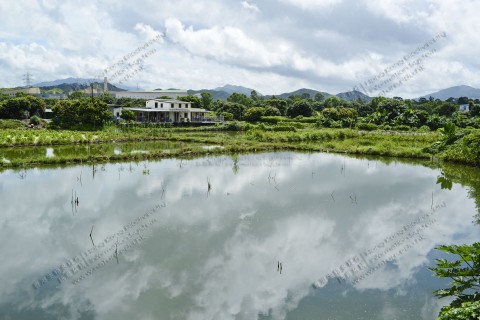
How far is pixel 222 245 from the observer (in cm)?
932

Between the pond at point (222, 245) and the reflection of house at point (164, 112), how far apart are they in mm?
28803

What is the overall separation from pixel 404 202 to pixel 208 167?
988 centimetres

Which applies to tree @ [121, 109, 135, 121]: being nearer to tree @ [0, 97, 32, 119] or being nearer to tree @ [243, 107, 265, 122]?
tree @ [0, 97, 32, 119]

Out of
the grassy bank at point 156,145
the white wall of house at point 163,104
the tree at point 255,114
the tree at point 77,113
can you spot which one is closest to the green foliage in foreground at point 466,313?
the grassy bank at point 156,145

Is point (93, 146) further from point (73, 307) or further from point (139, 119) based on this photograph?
point (73, 307)

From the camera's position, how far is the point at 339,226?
36.1 feet

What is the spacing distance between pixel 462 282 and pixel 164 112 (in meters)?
43.3

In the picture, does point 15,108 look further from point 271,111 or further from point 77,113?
point 271,111

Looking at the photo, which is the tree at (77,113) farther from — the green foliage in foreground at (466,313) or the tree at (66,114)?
the green foliage in foreground at (466,313)

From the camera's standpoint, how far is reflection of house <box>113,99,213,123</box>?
45.4 m

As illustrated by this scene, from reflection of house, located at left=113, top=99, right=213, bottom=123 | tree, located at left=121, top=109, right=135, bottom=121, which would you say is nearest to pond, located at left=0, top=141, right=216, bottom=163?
tree, located at left=121, top=109, right=135, bottom=121

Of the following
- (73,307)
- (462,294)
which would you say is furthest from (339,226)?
(73,307)

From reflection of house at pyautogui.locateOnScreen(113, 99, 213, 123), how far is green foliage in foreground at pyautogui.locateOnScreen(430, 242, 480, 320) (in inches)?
1583

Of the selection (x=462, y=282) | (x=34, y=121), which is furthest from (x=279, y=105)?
(x=462, y=282)
